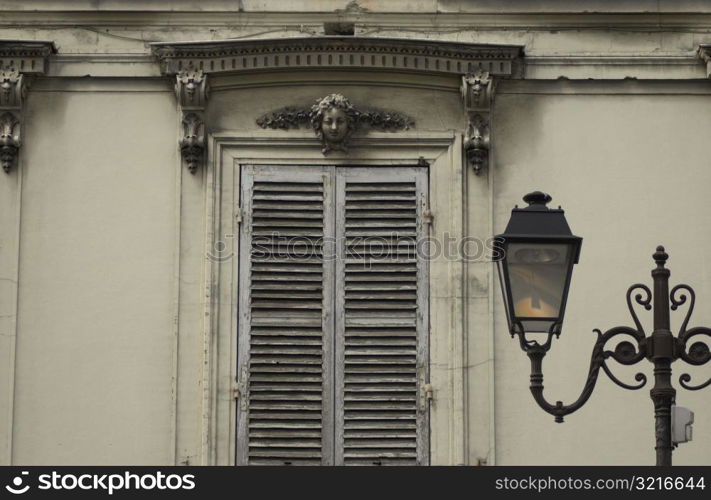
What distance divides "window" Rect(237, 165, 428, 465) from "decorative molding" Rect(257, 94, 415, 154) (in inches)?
10.3

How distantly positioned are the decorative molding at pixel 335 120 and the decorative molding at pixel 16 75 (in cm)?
174

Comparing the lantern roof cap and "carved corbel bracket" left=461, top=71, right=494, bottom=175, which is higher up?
"carved corbel bracket" left=461, top=71, right=494, bottom=175

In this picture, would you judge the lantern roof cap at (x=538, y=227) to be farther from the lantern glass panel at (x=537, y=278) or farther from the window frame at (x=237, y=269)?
the window frame at (x=237, y=269)

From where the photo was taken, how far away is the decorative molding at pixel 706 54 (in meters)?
15.9

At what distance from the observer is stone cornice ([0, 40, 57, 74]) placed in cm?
1598

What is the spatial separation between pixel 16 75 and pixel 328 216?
102 inches

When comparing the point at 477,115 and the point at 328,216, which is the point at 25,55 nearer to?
the point at 328,216

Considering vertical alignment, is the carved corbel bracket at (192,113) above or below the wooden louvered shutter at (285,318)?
above

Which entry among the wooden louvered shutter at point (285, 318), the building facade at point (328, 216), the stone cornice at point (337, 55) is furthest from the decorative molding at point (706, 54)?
the wooden louvered shutter at point (285, 318)

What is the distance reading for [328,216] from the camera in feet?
52.0

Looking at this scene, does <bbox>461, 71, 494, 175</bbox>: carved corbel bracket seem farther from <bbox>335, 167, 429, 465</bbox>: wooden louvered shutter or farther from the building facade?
<bbox>335, 167, 429, 465</bbox>: wooden louvered shutter
